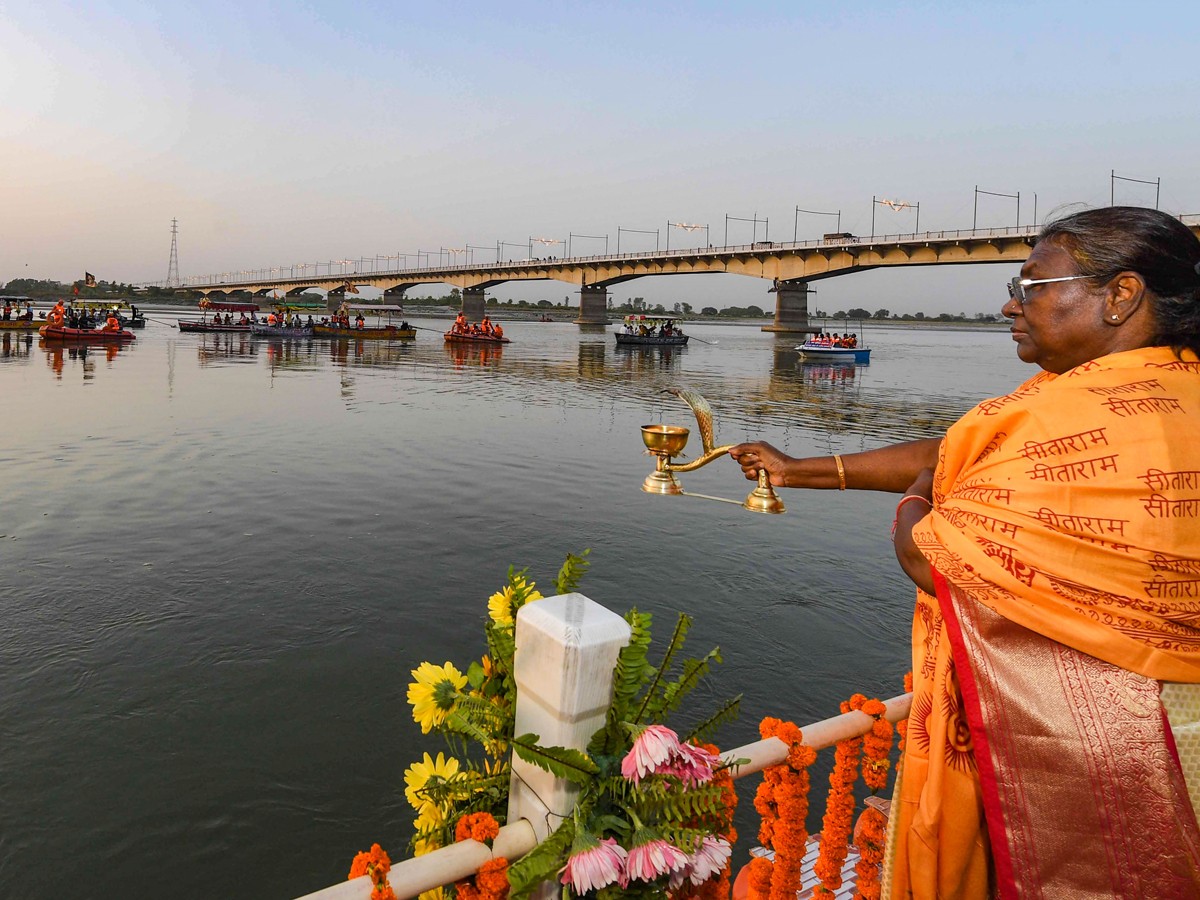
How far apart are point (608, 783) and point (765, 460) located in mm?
927

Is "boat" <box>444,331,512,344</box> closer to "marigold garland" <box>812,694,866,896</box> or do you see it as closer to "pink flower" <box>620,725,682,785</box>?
"marigold garland" <box>812,694,866,896</box>

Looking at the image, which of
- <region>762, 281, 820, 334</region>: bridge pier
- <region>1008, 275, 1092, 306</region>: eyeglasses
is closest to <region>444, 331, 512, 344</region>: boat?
<region>762, 281, 820, 334</region>: bridge pier

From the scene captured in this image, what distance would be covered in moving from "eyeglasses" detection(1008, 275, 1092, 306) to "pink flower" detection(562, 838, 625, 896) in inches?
57.7

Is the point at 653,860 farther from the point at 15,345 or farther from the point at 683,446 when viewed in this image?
the point at 15,345

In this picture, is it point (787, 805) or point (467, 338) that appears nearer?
point (787, 805)

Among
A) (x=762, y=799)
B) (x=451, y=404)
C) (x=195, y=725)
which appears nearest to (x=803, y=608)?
(x=195, y=725)

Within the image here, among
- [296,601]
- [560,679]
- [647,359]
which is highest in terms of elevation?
[647,359]

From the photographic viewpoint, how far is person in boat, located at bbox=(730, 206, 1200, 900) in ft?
4.69

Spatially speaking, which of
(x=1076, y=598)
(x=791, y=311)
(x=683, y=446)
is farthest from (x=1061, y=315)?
(x=791, y=311)

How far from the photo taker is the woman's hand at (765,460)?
2.24 metres

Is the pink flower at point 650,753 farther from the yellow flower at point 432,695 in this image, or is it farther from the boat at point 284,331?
the boat at point 284,331

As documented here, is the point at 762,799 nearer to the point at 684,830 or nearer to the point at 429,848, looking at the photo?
the point at 684,830

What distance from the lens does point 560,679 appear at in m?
1.77

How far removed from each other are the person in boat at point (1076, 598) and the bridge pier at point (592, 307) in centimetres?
8974
